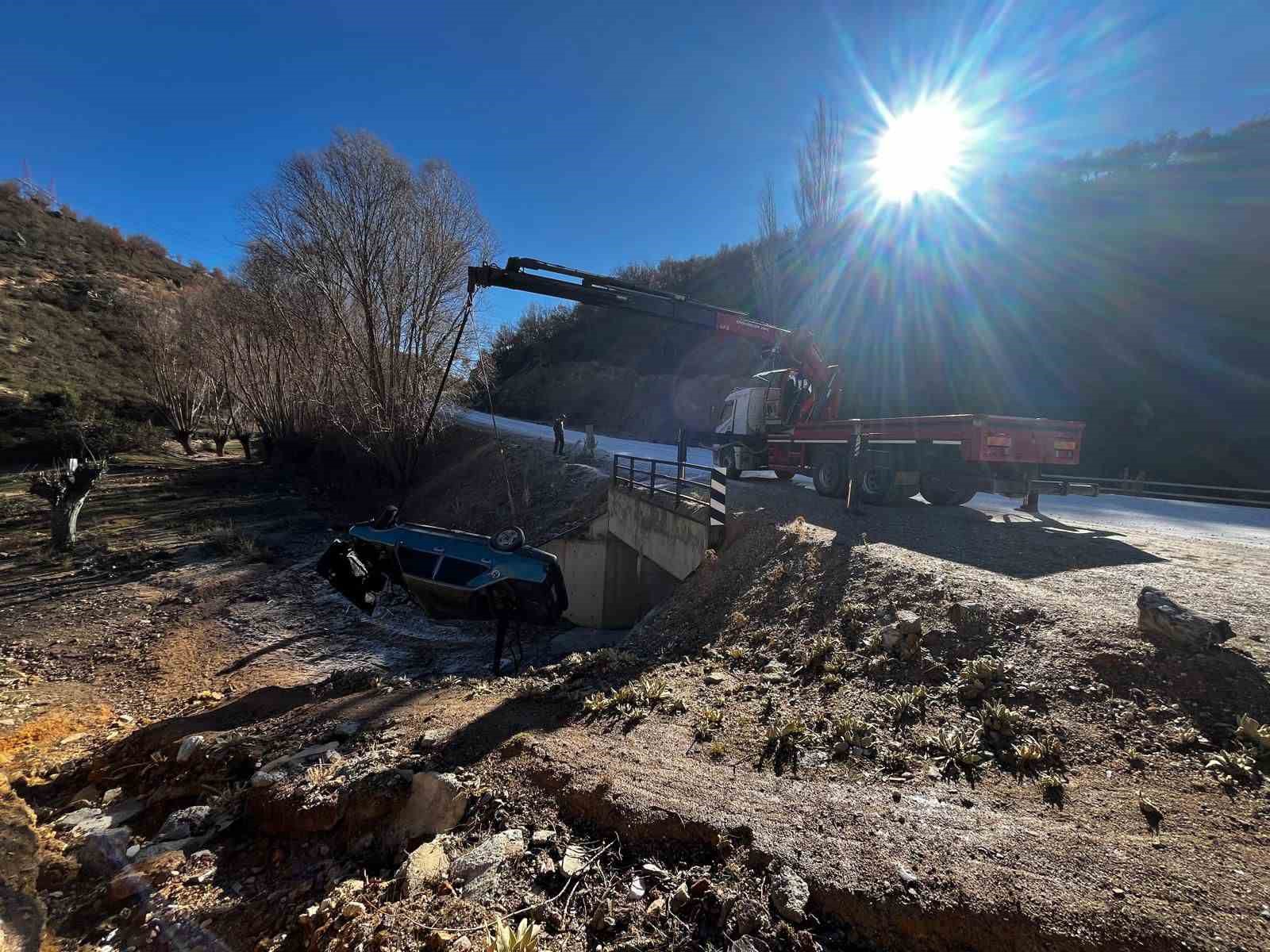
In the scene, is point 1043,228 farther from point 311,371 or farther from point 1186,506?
point 311,371

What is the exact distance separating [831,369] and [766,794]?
1194 centimetres

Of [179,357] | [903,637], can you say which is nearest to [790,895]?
[903,637]

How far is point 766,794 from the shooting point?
3.17 meters

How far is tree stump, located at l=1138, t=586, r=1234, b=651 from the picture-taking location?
3602 mm

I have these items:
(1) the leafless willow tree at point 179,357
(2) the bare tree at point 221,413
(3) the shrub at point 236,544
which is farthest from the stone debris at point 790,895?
(2) the bare tree at point 221,413

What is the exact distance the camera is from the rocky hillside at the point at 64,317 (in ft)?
114

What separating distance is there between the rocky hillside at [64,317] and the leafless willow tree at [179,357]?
4984 millimetres

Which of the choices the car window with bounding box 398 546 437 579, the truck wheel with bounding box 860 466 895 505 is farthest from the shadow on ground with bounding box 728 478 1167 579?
the car window with bounding box 398 546 437 579

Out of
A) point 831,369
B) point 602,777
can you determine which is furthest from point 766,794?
point 831,369

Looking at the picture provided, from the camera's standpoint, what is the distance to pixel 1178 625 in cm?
372

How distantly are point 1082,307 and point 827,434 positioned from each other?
25.0m

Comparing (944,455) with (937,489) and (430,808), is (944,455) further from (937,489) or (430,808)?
(430,808)

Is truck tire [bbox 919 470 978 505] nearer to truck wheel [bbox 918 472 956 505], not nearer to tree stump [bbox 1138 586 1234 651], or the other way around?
truck wheel [bbox 918 472 956 505]

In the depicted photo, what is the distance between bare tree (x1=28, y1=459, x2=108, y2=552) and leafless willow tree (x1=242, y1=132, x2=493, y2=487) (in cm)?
752
